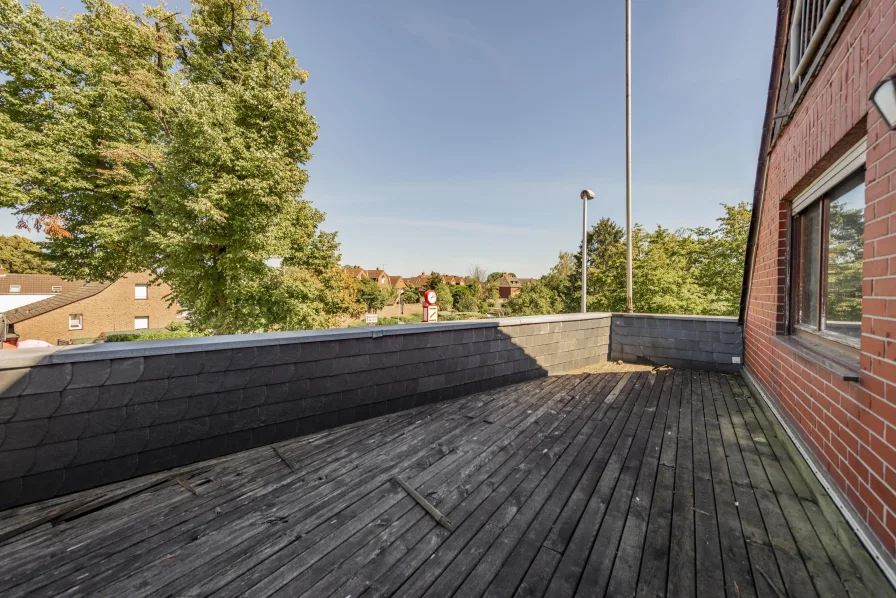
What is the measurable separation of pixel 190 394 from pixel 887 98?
359 cm

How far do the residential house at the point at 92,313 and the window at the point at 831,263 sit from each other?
26939mm

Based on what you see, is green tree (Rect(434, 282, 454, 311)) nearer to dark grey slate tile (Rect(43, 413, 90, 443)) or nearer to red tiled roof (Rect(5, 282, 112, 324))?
red tiled roof (Rect(5, 282, 112, 324))

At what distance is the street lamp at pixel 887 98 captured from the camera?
904 mm

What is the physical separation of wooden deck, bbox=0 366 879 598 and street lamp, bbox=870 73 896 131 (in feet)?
5.53

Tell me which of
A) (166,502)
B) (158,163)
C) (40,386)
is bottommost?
(166,502)

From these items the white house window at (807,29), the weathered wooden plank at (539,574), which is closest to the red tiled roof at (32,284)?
the weathered wooden plank at (539,574)

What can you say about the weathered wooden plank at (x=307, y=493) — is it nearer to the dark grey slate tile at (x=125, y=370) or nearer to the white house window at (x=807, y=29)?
the dark grey slate tile at (x=125, y=370)

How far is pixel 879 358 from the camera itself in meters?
1.29

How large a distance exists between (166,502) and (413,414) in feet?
6.21

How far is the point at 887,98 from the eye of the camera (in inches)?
36.2

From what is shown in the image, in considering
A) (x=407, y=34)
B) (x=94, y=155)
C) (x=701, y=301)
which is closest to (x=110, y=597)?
(x=407, y=34)

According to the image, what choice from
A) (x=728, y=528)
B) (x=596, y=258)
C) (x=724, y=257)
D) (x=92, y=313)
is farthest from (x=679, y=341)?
(x=92, y=313)

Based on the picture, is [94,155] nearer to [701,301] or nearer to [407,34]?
[407,34]

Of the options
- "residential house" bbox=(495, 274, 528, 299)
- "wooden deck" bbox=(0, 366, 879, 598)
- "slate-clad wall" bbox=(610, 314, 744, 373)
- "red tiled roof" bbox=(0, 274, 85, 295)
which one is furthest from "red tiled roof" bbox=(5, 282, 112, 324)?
"residential house" bbox=(495, 274, 528, 299)
